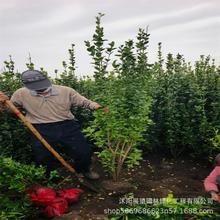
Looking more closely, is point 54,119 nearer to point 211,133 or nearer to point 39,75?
point 39,75

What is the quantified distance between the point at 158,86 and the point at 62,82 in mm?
1457

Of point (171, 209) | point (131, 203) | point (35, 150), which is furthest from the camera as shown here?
point (35, 150)

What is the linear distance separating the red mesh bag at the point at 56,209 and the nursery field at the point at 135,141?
0.04 metres

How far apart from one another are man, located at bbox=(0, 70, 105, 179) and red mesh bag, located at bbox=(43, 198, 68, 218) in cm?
104

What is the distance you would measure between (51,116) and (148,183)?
150 centimetres

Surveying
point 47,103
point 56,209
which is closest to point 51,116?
point 47,103

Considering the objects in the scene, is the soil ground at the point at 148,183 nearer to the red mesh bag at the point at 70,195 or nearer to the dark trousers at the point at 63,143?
the red mesh bag at the point at 70,195

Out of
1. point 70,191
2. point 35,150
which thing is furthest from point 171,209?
point 35,150

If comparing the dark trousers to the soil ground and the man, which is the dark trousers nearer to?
the man

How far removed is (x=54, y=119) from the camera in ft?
20.5

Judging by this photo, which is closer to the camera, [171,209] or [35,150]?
[171,209]

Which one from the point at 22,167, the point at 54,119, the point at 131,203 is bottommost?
the point at 131,203

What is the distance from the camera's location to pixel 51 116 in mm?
6234

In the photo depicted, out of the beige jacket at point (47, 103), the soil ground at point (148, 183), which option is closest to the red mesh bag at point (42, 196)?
the soil ground at point (148, 183)
